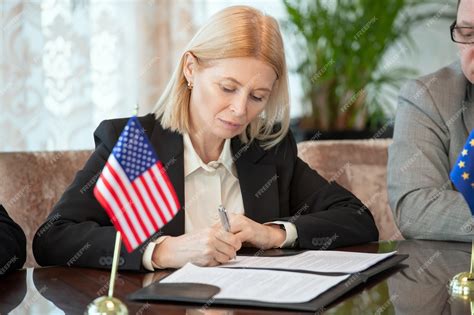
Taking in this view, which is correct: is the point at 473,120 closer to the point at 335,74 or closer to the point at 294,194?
the point at 294,194

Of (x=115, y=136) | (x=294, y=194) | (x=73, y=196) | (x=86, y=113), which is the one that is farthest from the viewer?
(x=86, y=113)

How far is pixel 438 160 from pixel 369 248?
592mm

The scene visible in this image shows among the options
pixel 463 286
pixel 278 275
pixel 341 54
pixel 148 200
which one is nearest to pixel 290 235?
pixel 278 275

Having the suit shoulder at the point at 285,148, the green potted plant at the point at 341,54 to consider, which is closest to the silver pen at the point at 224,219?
the suit shoulder at the point at 285,148

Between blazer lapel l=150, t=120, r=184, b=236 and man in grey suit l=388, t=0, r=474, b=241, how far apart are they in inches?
28.6

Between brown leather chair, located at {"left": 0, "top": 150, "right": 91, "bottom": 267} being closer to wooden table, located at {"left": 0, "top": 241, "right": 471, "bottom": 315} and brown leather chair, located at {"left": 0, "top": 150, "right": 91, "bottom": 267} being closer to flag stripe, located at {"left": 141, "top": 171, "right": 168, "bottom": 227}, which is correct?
wooden table, located at {"left": 0, "top": 241, "right": 471, "bottom": 315}

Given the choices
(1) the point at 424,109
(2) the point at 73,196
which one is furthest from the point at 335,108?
(2) the point at 73,196

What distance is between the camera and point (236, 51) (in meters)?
2.40

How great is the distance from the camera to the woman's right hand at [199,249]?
1920 millimetres

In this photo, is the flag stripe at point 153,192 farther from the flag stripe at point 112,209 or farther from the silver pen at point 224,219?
the silver pen at point 224,219

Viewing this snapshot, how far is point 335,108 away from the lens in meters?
5.20

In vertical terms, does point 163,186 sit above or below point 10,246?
above

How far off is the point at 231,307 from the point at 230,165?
1.11 metres

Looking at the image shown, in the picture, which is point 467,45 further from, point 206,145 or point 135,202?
point 135,202
